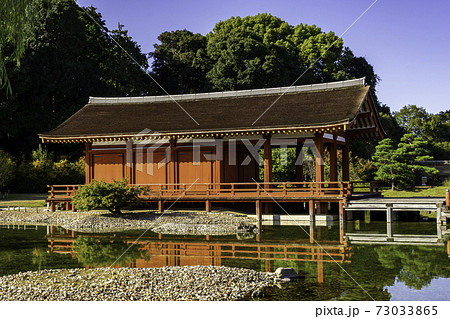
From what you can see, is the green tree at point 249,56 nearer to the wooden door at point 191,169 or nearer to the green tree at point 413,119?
the green tree at point 413,119

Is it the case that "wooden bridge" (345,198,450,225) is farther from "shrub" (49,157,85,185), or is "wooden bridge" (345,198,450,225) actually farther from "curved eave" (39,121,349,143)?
"shrub" (49,157,85,185)

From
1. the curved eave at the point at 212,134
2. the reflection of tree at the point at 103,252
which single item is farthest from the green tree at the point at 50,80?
the reflection of tree at the point at 103,252

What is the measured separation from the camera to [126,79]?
48000 millimetres

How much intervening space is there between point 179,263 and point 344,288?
493cm

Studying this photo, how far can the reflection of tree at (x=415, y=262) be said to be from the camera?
39.1 ft

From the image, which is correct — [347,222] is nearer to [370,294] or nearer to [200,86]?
[370,294]

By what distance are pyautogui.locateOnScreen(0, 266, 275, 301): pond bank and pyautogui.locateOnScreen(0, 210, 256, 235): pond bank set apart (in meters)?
8.67

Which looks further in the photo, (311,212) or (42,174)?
(42,174)

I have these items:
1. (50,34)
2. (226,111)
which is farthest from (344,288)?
(50,34)

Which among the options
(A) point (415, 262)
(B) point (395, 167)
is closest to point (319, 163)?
(A) point (415, 262)

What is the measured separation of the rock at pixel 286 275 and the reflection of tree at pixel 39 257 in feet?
20.8

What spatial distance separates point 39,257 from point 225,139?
12.4 meters

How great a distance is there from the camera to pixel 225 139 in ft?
83.3

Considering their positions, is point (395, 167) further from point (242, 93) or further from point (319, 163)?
point (319, 163)
